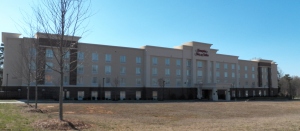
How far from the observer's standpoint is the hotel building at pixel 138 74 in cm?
5262

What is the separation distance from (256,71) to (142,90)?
154 ft

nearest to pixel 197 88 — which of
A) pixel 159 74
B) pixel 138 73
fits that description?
pixel 159 74

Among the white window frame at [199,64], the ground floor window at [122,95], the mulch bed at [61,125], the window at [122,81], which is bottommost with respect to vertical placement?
the ground floor window at [122,95]

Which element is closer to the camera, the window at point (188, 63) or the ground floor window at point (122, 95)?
the ground floor window at point (122, 95)

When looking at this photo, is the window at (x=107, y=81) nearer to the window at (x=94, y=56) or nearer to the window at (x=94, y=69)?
the window at (x=94, y=69)

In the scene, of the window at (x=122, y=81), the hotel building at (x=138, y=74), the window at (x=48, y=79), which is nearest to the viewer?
the hotel building at (x=138, y=74)

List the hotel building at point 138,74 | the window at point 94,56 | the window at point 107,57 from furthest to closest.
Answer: the window at point 107,57, the window at point 94,56, the hotel building at point 138,74

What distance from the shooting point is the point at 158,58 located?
68.3 m

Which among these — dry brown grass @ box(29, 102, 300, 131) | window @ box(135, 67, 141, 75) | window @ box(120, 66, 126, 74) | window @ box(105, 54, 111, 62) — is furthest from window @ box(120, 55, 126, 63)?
dry brown grass @ box(29, 102, 300, 131)

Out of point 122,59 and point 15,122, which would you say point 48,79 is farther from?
point 15,122

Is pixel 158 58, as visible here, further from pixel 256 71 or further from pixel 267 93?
pixel 267 93

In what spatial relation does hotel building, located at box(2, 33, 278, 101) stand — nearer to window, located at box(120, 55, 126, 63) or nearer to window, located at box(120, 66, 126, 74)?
window, located at box(120, 55, 126, 63)

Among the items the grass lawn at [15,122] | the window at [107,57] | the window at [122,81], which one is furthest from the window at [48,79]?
the grass lawn at [15,122]

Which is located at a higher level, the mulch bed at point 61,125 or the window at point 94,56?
the window at point 94,56
